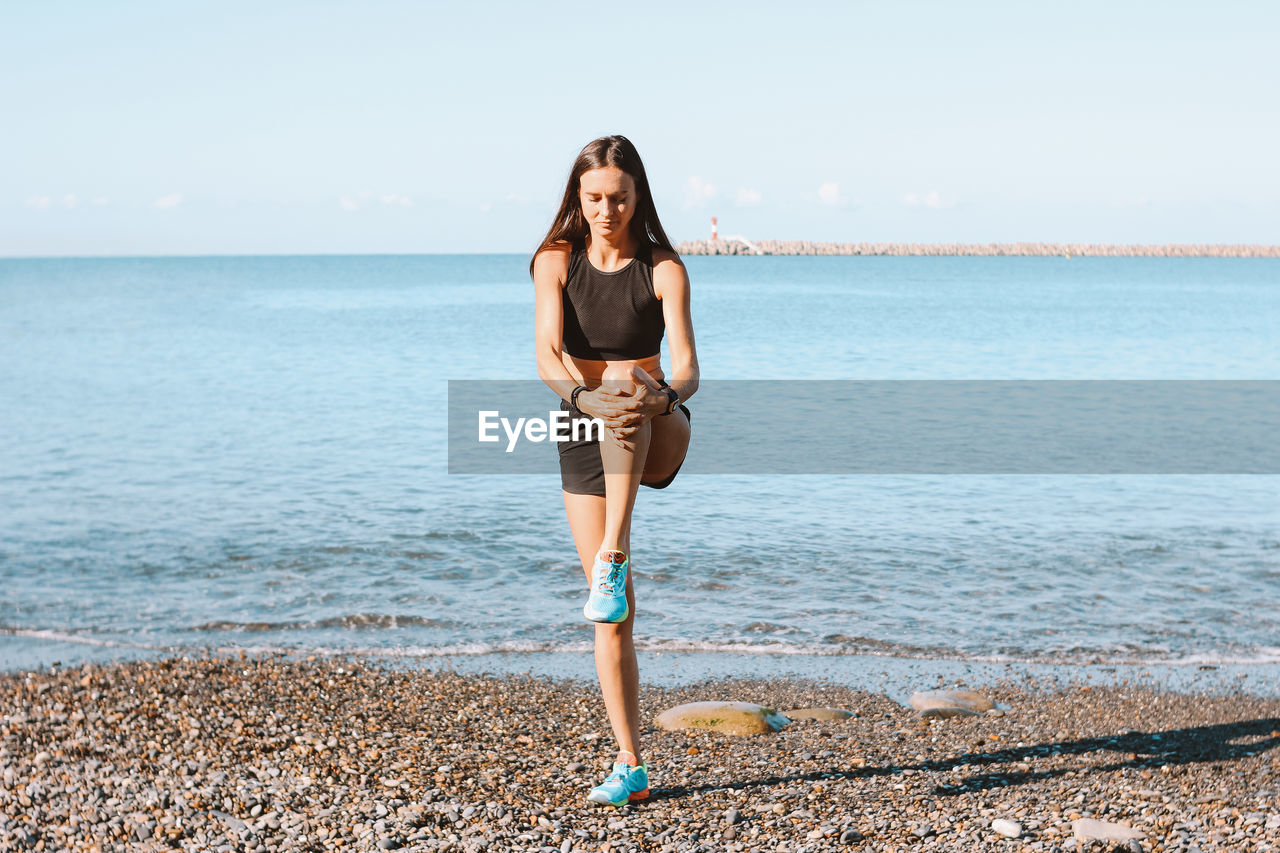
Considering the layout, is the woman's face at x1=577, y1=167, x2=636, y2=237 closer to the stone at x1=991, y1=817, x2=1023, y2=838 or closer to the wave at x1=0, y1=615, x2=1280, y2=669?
the stone at x1=991, y1=817, x2=1023, y2=838

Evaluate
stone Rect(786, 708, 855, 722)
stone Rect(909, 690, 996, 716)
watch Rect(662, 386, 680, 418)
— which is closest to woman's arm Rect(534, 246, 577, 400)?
watch Rect(662, 386, 680, 418)

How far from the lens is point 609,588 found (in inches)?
175

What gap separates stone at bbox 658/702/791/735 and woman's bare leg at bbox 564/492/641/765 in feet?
4.72

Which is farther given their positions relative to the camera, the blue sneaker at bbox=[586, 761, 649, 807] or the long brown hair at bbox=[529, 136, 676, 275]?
the blue sneaker at bbox=[586, 761, 649, 807]

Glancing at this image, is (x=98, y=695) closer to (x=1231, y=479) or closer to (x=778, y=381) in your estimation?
(x=1231, y=479)

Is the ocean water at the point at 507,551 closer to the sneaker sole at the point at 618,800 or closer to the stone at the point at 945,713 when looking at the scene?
the stone at the point at 945,713

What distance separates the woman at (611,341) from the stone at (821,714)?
8.32 feet

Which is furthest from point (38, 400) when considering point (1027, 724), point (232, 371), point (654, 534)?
point (1027, 724)

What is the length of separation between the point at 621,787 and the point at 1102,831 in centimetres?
209

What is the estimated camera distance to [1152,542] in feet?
39.6

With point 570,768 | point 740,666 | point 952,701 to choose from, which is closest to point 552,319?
point 570,768

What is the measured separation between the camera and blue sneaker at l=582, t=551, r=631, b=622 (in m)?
4.43

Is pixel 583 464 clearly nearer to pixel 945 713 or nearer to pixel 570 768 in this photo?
pixel 570 768

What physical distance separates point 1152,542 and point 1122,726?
6.15m
